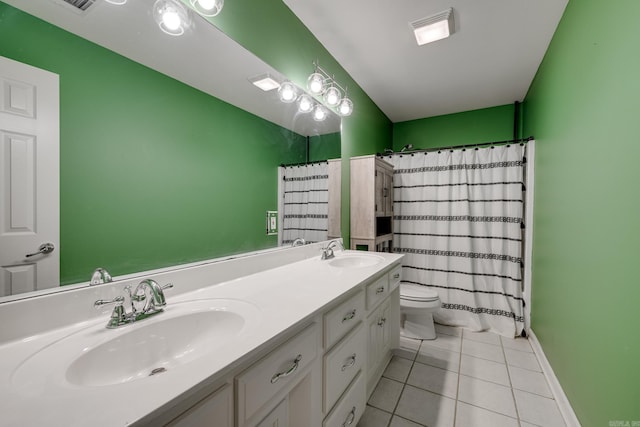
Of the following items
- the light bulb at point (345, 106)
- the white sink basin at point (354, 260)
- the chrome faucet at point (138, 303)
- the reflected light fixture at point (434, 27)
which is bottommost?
the white sink basin at point (354, 260)

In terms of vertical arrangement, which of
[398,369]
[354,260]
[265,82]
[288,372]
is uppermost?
[265,82]

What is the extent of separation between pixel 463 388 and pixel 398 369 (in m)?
0.41

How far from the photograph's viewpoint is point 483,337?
2.32 meters

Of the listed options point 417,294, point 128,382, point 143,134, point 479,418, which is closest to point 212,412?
point 128,382

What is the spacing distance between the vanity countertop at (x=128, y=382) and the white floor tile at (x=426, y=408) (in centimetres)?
99

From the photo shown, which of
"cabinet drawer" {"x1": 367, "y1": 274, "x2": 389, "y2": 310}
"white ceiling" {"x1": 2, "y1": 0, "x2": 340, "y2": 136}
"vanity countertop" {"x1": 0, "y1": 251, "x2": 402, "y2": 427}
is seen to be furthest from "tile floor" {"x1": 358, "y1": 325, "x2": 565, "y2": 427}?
"white ceiling" {"x1": 2, "y1": 0, "x2": 340, "y2": 136}

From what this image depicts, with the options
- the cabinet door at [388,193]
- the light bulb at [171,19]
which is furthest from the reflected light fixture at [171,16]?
the cabinet door at [388,193]

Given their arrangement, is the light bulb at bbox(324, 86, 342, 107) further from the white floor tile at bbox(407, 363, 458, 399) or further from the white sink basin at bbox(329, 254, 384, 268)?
the white floor tile at bbox(407, 363, 458, 399)

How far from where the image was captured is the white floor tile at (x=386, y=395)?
4.94 ft

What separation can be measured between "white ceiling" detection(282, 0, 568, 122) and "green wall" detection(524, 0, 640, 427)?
0.69ft

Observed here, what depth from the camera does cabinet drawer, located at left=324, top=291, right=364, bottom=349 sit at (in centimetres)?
98

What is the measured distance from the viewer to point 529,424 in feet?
4.46

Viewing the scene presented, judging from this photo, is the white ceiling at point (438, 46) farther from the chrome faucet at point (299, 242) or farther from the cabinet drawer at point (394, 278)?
the cabinet drawer at point (394, 278)

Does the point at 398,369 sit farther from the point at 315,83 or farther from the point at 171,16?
the point at 171,16
